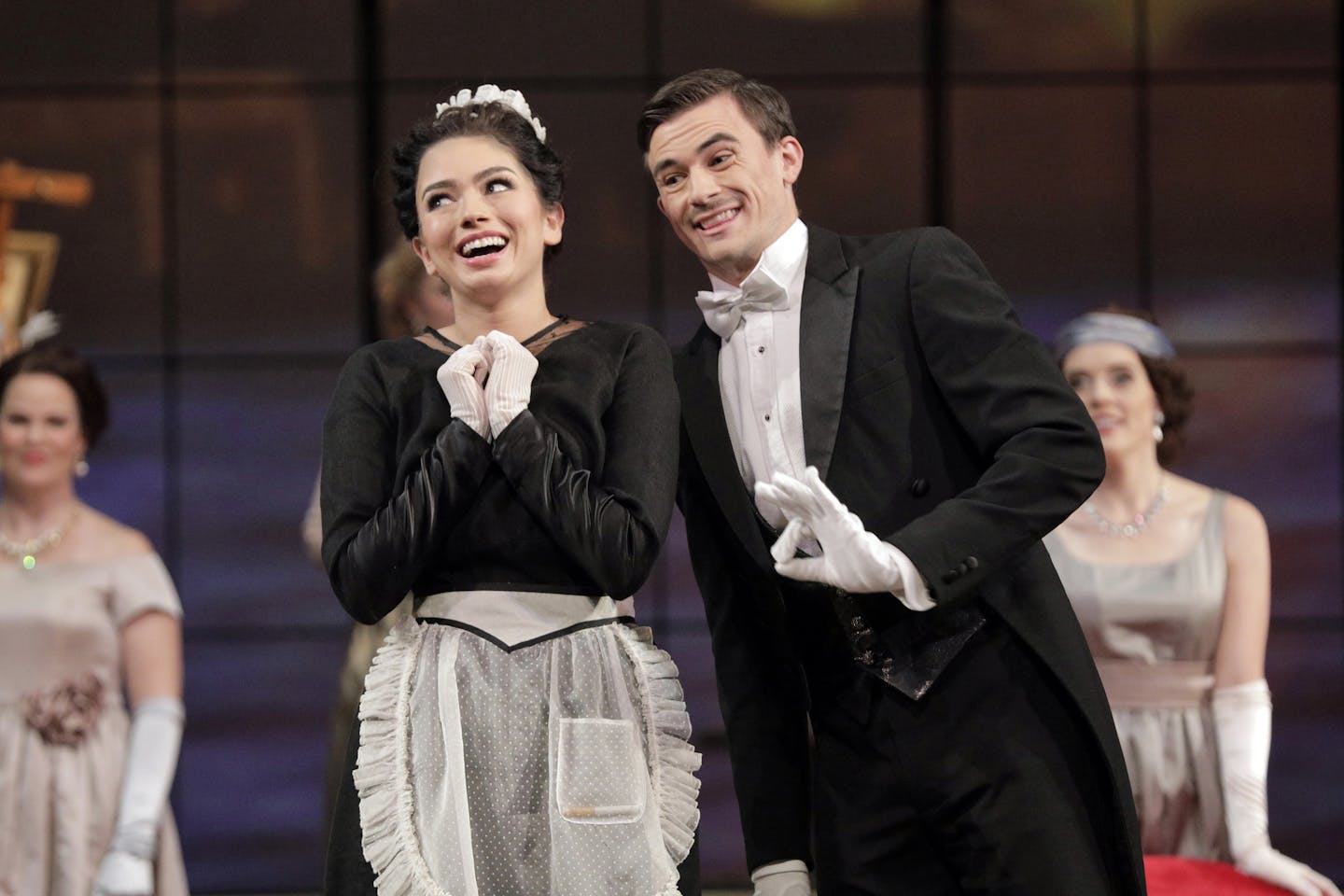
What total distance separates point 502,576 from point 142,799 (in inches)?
68.1

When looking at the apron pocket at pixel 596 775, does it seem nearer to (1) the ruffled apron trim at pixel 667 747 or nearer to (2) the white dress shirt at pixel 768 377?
(1) the ruffled apron trim at pixel 667 747

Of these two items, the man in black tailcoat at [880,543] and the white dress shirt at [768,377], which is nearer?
the man in black tailcoat at [880,543]

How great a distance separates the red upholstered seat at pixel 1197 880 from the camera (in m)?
2.88

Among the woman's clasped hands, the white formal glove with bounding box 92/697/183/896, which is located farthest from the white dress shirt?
the white formal glove with bounding box 92/697/183/896

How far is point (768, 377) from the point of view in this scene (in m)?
2.30

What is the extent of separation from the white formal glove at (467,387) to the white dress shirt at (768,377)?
390 mm

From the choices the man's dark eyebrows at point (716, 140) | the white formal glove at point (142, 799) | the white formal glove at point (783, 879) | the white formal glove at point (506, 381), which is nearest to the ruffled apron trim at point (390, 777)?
the white formal glove at point (506, 381)

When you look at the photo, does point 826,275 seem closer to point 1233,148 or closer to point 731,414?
point 731,414

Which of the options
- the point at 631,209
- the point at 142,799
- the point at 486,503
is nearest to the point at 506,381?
the point at 486,503

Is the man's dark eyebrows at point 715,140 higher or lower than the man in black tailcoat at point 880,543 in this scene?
higher

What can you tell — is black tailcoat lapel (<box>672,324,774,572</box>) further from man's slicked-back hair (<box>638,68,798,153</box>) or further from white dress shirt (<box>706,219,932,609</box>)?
man's slicked-back hair (<box>638,68,798,153</box>)

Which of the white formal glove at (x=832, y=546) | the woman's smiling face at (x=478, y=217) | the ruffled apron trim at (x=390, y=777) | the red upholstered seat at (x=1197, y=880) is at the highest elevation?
the woman's smiling face at (x=478, y=217)

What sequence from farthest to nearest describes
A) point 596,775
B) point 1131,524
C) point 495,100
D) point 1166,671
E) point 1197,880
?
point 1131,524, point 1166,671, point 1197,880, point 495,100, point 596,775

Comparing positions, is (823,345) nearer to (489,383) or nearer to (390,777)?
(489,383)
